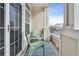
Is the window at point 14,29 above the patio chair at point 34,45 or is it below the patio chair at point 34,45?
above

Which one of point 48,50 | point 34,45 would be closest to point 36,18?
point 34,45

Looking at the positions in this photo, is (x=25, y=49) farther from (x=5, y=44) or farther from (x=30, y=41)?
Result: (x=5, y=44)

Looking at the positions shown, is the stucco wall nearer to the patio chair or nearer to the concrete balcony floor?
the patio chair

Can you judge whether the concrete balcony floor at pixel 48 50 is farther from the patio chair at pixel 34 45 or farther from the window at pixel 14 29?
the window at pixel 14 29

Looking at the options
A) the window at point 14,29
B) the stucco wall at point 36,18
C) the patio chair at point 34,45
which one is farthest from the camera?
the stucco wall at point 36,18

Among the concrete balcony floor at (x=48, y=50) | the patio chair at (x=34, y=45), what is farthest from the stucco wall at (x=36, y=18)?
the concrete balcony floor at (x=48, y=50)

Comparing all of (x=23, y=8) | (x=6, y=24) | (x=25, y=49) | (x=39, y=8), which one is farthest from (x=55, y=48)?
(x=6, y=24)

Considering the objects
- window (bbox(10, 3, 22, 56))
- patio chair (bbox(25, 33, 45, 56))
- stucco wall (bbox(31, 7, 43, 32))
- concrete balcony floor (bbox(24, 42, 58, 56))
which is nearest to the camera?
window (bbox(10, 3, 22, 56))

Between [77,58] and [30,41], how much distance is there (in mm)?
1701

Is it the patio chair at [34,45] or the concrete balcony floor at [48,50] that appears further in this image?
the patio chair at [34,45]

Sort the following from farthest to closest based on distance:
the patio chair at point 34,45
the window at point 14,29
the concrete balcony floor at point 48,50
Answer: the patio chair at point 34,45
the concrete balcony floor at point 48,50
the window at point 14,29

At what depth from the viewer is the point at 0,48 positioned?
187cm

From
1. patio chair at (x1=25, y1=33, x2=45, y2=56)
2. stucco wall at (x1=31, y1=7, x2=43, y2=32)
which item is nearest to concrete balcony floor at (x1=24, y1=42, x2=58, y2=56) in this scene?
patio chair at (x1=25, y1=33, x2=45, y2=56)

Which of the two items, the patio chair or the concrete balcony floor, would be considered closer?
the concrete balcony floor
